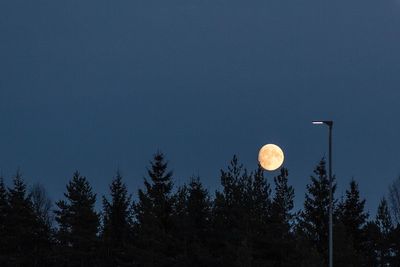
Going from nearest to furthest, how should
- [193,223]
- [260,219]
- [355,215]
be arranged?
1. [260,219]
2. [193,223]
3. [355,215]

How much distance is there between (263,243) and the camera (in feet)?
141

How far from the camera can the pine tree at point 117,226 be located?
176 ft

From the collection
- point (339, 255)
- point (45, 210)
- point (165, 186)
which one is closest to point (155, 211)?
point (165, 186)

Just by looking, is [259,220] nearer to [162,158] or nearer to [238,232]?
[238,232]

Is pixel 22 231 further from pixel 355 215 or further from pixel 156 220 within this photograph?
pixel 355 215

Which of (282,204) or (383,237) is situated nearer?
(282,204)

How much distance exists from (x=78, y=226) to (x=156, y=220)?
8.53 meters

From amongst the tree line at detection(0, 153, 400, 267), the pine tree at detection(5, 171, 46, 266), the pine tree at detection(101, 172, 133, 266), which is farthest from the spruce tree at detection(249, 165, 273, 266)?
the pine tree at detection(5, 171, 46, 266)

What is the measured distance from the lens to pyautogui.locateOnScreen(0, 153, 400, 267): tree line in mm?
42406

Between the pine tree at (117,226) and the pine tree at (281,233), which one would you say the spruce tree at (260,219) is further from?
the pine tree at (117,226)

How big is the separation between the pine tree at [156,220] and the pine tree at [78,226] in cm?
370

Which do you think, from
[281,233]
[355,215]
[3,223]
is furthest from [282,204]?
[3,223]

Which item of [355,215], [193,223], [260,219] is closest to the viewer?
[260,219]

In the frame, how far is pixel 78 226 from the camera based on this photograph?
180ft
